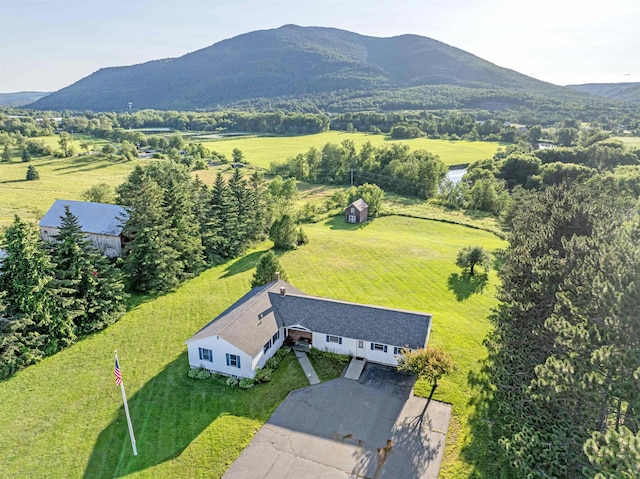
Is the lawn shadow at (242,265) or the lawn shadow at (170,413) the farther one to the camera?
the lawn shadow at (242,265)

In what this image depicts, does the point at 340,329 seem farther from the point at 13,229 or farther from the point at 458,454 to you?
the point at 13,229

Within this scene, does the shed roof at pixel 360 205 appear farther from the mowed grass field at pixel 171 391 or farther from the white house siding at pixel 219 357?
the white house siding at pixel 219 357

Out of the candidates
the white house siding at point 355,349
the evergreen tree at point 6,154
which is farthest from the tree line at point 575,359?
the evergreen tree at point 6,154

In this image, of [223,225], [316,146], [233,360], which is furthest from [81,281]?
[316,146]

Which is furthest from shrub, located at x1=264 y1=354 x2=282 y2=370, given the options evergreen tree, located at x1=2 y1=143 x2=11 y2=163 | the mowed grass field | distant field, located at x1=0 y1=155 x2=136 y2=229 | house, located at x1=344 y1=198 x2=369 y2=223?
evergreen tree, located at x1=2 y1=143 x2=11 y2=163

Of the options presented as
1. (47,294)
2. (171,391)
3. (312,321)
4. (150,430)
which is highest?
(47,294)

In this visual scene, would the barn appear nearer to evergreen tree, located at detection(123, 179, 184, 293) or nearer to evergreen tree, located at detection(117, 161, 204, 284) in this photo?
evergreen tree, located at detection(117, 161, 204, 284)

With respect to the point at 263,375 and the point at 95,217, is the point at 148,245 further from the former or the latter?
the point at 263,375
